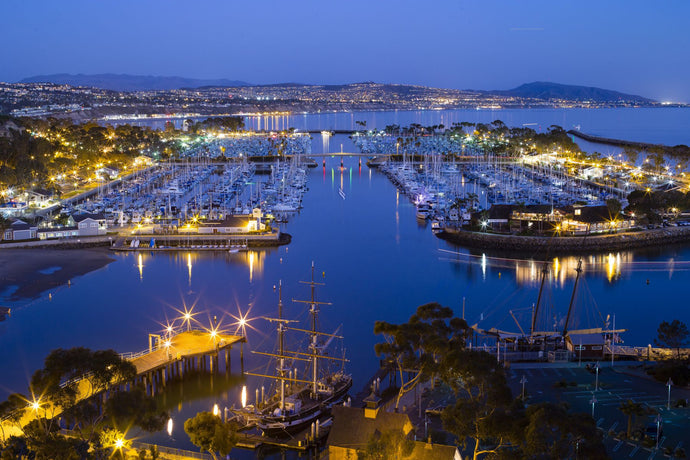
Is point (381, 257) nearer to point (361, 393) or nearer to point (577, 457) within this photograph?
point (361, 393)

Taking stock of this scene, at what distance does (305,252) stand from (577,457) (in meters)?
17.5

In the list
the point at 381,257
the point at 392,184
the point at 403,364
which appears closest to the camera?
the point at 403,364

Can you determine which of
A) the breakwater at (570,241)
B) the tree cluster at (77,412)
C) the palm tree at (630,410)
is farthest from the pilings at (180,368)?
the breakwater at (570,241)

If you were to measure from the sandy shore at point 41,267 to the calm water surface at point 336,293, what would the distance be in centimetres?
63

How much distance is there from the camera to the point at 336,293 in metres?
19.9

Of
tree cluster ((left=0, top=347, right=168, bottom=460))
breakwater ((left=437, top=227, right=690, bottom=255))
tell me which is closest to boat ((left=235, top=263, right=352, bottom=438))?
tree cluster ((left=0, top=347, right=168, bottom=460))

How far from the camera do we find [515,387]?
39.8 ft

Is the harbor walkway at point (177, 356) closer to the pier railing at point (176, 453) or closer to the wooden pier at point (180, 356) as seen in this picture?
the wooden pier at point (180, 356)

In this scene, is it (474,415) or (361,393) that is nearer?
(474,415)

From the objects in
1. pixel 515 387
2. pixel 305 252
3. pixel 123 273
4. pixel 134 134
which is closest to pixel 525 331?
pixel 515 387

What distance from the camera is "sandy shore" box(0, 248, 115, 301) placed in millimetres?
20047

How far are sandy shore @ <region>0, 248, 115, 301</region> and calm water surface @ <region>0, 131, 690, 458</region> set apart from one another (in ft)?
2.06

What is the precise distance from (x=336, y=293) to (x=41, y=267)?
9928 mm

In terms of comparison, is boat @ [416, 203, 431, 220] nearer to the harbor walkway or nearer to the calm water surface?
the calm water surface
